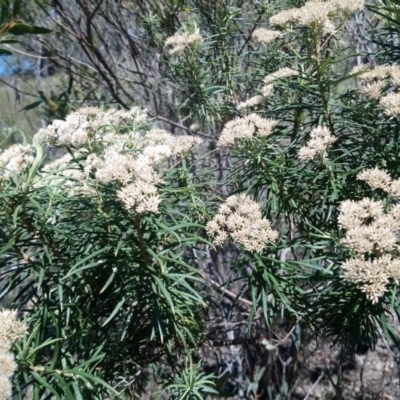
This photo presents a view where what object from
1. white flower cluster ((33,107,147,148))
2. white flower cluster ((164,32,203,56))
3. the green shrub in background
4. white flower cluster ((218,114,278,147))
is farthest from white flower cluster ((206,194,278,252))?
white flower cluster ((164,32,203,56))

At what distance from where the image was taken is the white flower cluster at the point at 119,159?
4.27 feet

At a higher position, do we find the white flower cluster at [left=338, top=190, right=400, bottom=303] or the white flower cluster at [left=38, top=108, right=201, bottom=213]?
the white flower cluster at [left=38, top=108, right=201, bottom=213]

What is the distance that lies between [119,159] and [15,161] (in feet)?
0.95

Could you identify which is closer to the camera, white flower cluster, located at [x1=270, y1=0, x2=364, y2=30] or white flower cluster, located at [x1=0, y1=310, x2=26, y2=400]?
white flower cluster, located at [x1=0, y1=310, x2=26, y2=400]

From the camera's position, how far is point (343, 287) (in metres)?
1.35

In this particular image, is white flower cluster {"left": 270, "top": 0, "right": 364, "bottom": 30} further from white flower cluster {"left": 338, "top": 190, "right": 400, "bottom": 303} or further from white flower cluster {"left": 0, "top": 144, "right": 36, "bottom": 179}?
white flower cluster {"left": 0, "top": 144, "right": 36, "bottom": 179}

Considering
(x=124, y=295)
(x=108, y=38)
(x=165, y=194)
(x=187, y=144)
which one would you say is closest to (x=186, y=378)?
(x=124, y=295)

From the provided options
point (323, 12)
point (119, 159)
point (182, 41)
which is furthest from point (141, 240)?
point (182, 41)

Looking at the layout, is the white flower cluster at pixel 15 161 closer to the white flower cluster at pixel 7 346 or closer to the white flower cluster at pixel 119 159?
the white flower cluster at pixel 119 159

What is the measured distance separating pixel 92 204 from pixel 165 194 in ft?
0.67

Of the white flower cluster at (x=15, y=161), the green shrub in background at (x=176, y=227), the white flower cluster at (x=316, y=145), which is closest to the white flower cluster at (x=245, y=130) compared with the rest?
the green shrub in background at (x=176, y=227)

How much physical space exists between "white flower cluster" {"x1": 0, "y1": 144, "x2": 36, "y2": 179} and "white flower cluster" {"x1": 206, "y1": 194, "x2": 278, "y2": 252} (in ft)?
1.66

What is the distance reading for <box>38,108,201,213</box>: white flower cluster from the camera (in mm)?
1303

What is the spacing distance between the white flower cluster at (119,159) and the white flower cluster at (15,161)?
0.07m
